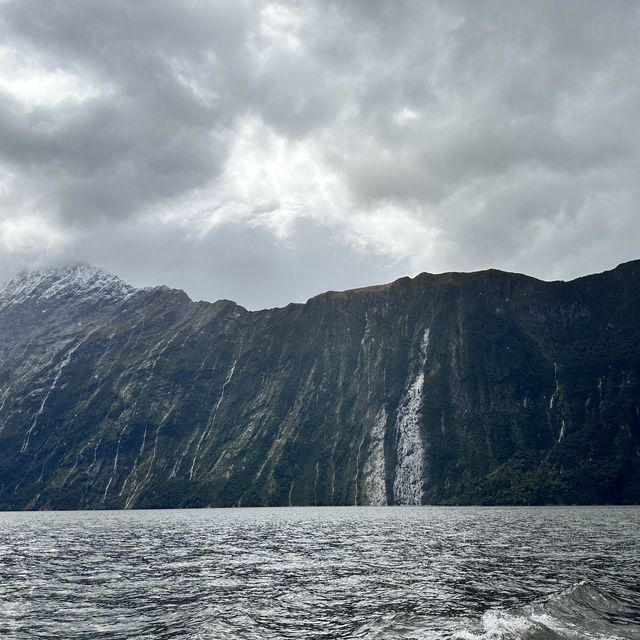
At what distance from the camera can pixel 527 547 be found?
67.8 m

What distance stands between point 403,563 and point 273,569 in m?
12.6

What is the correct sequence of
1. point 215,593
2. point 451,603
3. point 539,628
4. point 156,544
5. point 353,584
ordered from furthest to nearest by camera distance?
point 156,544, point 353,584, point 215,593, point 451,603, point 539,628

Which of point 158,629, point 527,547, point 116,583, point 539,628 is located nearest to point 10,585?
point 116,583

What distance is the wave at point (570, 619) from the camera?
2745 cm

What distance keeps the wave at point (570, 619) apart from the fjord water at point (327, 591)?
3.5 inches

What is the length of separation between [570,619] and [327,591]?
16.3 metres

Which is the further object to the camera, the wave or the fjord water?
the fjord water

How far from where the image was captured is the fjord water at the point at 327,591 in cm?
2962

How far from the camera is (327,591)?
40.3 meters

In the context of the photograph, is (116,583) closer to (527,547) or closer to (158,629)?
(158,629)

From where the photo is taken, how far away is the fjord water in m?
29.6

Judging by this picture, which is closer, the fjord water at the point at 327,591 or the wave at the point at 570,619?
the wave at the point at 570,619

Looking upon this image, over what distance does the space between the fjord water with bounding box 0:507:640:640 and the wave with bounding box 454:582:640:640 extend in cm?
9

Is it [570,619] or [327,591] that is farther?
[327,591]
